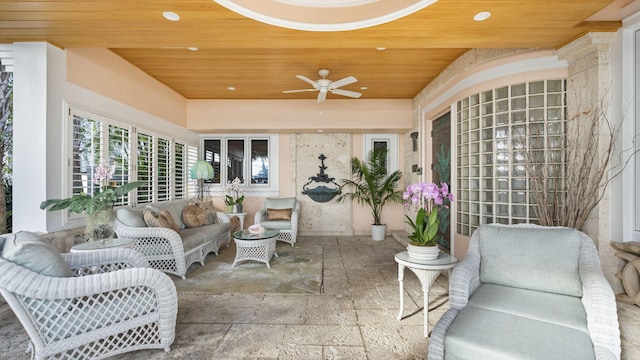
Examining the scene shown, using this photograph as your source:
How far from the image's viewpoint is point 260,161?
6320mm

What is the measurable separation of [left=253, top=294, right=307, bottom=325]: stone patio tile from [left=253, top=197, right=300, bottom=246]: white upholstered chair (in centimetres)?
221

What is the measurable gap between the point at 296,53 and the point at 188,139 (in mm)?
3345

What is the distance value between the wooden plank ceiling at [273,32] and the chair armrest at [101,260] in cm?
203

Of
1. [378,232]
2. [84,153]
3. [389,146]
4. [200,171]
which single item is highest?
[389,146]

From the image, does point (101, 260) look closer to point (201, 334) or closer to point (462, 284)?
point (201, 334)

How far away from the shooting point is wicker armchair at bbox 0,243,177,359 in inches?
60.7

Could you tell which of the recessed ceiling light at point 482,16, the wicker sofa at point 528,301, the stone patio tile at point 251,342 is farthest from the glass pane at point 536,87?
the stone patio tile at point 251,342

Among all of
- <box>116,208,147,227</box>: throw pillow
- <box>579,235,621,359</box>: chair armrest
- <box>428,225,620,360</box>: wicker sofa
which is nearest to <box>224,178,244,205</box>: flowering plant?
<box>116,208,147,227</box>: throw pillow

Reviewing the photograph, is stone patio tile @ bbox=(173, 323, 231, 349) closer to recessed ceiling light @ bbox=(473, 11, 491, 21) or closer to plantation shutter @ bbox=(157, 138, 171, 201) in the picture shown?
plantation shutter @ bbox=(157, 138, 171, 201)

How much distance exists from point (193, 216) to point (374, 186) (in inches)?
137

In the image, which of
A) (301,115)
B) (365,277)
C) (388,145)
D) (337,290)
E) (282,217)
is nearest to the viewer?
(337,290)

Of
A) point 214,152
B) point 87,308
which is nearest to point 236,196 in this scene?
point 214,152

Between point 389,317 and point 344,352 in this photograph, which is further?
point 389,317

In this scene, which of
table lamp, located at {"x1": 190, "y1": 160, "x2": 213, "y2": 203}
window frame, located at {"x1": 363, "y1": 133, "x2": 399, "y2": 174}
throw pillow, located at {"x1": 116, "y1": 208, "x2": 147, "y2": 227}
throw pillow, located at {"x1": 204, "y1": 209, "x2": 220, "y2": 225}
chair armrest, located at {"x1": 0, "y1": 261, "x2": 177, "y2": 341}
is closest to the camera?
chair armrest, located at {"x1": 0, "y1": 261, "x2": 177, "y2": 341}
